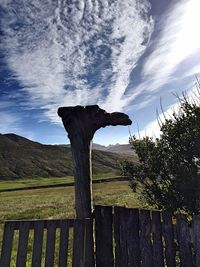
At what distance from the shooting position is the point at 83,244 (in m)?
7.83

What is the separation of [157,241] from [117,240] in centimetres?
94

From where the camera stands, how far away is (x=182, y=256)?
709cm

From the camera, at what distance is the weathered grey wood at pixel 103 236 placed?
779 cm

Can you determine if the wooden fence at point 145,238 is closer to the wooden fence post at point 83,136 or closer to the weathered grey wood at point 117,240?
the weathered grey wood at point 117,240

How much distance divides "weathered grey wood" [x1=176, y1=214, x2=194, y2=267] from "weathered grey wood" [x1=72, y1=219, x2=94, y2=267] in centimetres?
200

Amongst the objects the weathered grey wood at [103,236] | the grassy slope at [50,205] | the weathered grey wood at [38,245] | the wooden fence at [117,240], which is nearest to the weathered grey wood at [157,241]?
the wooden fence at [117,240]

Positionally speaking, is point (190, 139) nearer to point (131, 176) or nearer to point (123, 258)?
point (131, 176)

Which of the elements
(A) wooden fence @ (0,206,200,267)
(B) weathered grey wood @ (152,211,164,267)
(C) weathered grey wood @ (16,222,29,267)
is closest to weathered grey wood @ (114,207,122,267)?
(A) wooden fence @ (0,206,200,267)

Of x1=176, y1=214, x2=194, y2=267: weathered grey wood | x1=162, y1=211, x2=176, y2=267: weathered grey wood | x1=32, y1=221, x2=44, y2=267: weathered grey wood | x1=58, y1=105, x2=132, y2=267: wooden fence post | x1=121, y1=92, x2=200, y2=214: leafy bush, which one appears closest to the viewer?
x1=176, y1=214, x2=194, y2=267: weathered grey wood

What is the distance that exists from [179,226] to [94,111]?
130 inches

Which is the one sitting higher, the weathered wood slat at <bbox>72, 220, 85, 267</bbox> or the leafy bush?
the leafy bush

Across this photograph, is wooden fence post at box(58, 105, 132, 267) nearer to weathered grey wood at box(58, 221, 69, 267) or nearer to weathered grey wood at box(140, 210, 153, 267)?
weathered grey wood at box(58, 221, 69, 267)

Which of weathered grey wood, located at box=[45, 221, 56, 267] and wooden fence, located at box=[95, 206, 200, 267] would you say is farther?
weathered grey wood, located at box=[45, 221, 56, 267]

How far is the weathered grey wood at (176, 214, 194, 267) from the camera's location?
7.06 m
